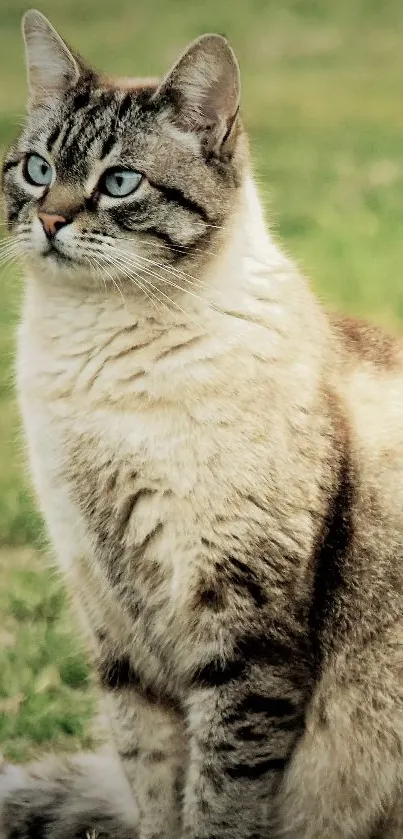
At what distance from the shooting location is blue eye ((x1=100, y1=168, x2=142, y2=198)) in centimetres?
156

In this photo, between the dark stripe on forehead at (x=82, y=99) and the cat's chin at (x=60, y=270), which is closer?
the cat's chin at (x=60, y=270)

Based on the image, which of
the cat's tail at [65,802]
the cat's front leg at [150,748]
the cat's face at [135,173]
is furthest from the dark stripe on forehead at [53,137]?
the cat's tail at [65,802]

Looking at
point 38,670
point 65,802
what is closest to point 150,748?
point 65,802

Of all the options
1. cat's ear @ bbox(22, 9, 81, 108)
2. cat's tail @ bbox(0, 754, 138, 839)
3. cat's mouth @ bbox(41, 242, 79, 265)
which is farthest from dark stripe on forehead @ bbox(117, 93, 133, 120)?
cat's tail @ bbox(0, 754, 138, 839)

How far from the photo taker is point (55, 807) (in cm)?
174

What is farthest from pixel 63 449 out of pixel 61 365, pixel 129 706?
pixel 129 706

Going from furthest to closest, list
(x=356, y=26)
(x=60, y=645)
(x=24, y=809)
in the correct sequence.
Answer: (x=356, y=26) → (x=60, y=645) → (x=24, y=809)

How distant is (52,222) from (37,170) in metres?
0.15

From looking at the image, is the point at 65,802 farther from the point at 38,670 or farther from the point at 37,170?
the point at 37,170

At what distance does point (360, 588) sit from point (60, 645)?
76 cm

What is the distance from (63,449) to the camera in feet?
5.22

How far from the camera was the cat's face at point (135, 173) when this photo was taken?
60.2 inches

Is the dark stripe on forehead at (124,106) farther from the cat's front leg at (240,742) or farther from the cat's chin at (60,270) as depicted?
the cat's front leg at (240,742)

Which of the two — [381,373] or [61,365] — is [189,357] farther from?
[381,373]
